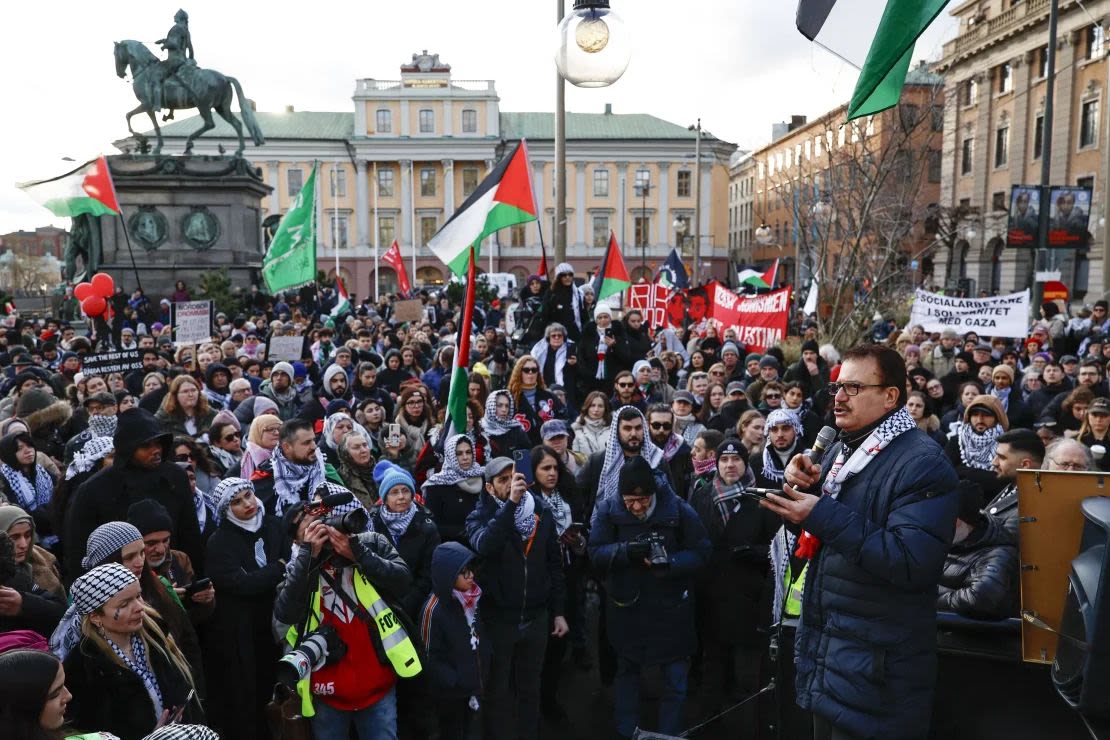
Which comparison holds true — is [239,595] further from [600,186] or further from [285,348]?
[600,186]

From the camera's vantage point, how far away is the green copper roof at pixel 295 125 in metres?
70.3

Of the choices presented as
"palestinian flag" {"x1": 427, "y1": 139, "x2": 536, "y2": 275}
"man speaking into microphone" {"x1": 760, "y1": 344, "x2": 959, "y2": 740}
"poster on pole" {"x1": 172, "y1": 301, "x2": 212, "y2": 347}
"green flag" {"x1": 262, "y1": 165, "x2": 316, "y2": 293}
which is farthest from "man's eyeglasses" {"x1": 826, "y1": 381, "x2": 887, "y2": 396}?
"green flag" {"x1": 262, "y1": 165, "x2": 316, "y2": 293}

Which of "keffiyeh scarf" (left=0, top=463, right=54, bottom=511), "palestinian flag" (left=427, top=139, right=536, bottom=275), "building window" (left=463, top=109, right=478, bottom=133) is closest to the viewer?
"keffiyeh scarf" (left=0, top=463, right=54, bottom=511)

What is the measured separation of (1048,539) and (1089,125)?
132ft

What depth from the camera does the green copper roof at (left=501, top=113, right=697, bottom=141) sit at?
7300 centimetres

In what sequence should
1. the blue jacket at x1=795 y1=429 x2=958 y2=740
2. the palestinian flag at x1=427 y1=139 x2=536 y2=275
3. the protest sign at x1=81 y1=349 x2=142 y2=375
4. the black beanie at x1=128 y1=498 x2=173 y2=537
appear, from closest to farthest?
the blue jacket at x1=795 y1=429 x2=958 y2=740 → the black beanie at x1=128 y1=498 x2=173 y2=537 → the palestinian flag at x1=427 y1=139 x2=536 y2=275 → the protest sign at x1=81 y1=349 x2=142 y2=375

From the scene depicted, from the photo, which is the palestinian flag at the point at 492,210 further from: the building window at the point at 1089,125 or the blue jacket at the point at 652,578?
the building window at the point at 1089,125

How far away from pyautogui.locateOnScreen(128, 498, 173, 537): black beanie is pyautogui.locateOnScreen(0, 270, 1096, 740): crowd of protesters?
0.04 feet

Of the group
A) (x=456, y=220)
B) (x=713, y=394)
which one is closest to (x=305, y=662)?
(x=456, y=220)

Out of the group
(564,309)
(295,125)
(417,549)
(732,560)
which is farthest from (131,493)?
(295,125)

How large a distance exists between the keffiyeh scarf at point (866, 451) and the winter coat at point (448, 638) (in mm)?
2005

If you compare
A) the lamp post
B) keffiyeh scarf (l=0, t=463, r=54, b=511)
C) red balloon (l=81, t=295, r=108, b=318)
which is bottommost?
keffiyeh scarf (l=0, t=463, r=54, b=511)

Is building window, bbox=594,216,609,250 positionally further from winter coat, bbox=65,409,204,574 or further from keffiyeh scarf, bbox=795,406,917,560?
keffiyeh scarf, bbox=795,406,917,560

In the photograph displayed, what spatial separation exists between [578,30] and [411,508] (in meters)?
2.82
